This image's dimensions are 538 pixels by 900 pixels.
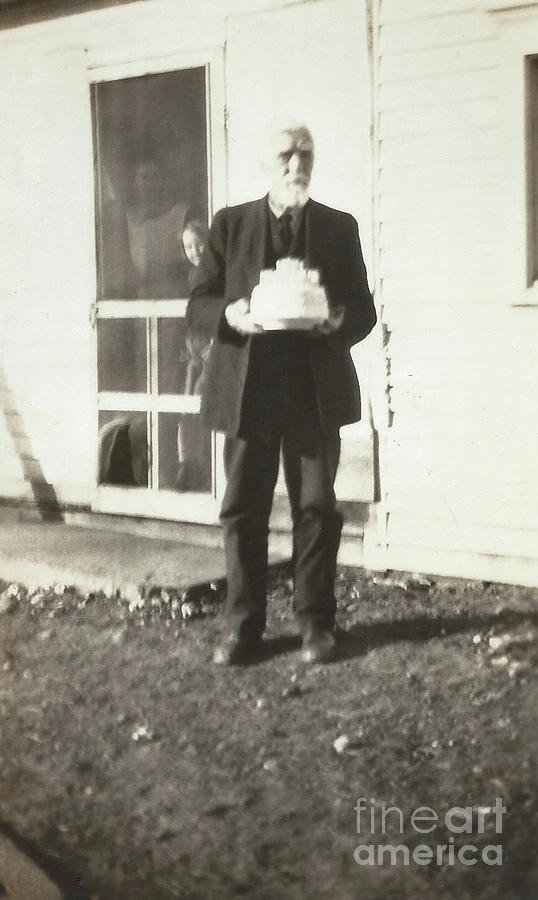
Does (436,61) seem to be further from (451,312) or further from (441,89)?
(451,312)

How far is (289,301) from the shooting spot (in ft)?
8.80

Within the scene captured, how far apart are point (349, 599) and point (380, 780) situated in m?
1.23

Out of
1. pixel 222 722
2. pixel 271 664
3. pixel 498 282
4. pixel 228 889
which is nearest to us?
pixel 228 889

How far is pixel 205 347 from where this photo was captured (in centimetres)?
412

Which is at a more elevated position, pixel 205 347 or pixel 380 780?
pixel 205 347

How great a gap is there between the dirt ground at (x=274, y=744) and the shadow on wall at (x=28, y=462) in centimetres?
72

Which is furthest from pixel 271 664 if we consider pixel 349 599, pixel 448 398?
pixel 448 398

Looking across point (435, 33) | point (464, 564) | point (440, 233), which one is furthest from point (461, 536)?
point (435, 33)

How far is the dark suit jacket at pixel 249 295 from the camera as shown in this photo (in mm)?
2912

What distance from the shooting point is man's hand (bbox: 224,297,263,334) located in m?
2.80

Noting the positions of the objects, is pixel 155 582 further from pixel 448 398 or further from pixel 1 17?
pixel 1 17

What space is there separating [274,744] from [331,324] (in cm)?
125

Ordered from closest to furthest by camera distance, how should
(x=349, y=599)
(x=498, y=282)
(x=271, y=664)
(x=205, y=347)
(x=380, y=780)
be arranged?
(x=380, y=780)
(x=271, y=664)
(x=498, y=282)
(x=349, y=599)
(x=205, y=347)

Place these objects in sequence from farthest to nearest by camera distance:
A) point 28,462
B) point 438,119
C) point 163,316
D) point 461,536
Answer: point 28,462 → point 163,316 → point 461,536 → point 438,119
